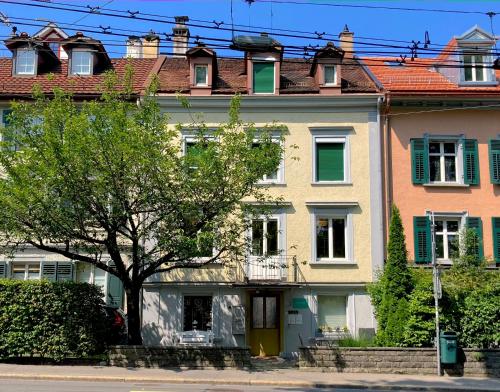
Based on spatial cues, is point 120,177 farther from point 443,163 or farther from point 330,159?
point 443,163

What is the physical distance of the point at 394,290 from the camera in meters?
18.0

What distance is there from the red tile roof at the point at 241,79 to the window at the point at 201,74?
453mm

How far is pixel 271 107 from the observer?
23562 millimetres

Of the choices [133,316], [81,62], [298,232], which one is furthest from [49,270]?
[298,232]

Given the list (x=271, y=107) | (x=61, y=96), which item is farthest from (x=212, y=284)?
(x=61, y=96)

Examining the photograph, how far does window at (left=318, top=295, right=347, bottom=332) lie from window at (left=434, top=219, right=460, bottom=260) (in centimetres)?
422

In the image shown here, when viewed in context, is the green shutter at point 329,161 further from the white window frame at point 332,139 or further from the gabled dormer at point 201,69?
the gabled dormer at point 201,69

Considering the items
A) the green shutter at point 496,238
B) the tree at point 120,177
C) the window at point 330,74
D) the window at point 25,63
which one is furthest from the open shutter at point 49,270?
the green shutter at point 496,238

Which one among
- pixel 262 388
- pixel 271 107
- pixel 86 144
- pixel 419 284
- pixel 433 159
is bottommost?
pixel 262 388

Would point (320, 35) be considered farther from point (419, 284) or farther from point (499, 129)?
point (499, 129)

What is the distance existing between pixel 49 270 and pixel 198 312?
20.2ft

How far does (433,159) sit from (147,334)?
13.3 m

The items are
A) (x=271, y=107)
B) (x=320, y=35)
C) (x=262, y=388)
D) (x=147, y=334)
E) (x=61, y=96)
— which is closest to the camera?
(x=320, y=35)

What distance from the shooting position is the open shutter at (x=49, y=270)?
75.4ft
